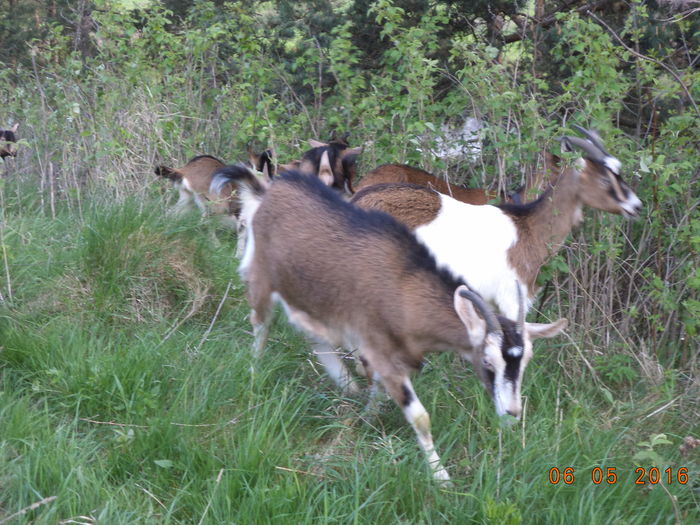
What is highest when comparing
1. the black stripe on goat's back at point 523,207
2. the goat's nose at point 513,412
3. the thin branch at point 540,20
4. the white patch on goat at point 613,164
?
the thin branch at point 540,20

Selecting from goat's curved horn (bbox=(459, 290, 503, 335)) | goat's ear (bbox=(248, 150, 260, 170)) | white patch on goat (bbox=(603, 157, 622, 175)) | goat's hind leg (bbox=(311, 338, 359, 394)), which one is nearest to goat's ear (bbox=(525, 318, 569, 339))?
goat's curved horn (bbox=(459, 290, 503, 335))

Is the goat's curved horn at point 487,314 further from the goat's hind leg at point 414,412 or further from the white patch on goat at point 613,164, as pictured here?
the white patch on goat at point 613,164

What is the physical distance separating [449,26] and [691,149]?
14.6 ft

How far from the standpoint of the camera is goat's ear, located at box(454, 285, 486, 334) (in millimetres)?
3881

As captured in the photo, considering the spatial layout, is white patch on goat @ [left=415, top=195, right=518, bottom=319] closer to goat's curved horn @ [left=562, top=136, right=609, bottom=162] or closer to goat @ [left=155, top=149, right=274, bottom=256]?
goat's curved horn @ [left=562, top=136, right=609, bottom=162]

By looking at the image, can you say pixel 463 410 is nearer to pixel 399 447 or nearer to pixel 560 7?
pixel 399 447

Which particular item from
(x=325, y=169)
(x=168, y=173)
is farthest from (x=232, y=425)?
(x=325, y=169)

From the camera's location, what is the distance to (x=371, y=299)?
4.20 metres

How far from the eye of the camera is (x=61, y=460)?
3.46 metres

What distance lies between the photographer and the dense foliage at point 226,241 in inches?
159

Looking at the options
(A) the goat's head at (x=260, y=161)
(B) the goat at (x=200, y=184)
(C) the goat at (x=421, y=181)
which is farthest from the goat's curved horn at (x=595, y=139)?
(A) the goat's head at (x=260, y=161)

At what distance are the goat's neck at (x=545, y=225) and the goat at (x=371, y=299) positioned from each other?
1.40m

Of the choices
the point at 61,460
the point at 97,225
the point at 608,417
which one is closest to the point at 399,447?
the point at 608,417
